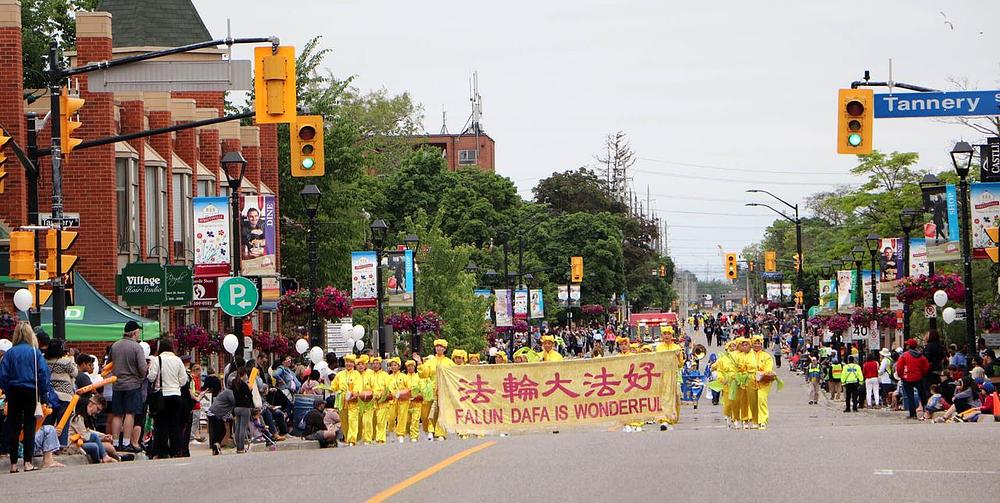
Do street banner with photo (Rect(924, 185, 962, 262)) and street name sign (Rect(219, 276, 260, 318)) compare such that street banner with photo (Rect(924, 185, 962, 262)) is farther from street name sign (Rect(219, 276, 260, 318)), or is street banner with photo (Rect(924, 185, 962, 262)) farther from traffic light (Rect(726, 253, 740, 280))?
traffic light (Rect(726, 253, 740, 280))

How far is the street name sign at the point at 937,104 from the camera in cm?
2667

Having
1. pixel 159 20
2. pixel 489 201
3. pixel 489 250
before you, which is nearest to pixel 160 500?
pixel 159 20

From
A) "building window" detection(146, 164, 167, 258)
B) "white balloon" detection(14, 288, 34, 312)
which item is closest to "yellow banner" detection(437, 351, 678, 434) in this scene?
"white balloon" detection(14, 288, 34, 312)

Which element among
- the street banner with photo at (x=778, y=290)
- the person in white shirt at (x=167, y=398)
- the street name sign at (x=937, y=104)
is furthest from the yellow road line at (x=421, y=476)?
the street banner with photo at (x=778, y=290)

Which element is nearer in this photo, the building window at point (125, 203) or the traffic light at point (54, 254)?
the traffic light at point (54, 254)

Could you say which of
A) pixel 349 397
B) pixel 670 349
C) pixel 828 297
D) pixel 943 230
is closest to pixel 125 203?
pixel 349 397

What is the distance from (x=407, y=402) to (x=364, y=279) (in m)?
19.4

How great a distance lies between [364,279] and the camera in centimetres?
4641

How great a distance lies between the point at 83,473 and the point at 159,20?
3633cm

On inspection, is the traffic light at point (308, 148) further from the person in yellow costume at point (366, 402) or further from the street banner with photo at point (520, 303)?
the street banner with photo at point (520, 303)

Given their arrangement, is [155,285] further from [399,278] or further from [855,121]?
[399,278]

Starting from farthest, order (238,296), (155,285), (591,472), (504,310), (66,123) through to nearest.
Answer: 1. (504,310)
2. (155,285)
3. (238,296)
4. (66,123)
5. (591,472)

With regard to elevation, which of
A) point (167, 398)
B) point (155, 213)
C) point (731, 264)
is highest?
point (731, 264)

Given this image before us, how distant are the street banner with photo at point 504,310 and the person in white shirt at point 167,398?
165 ft
